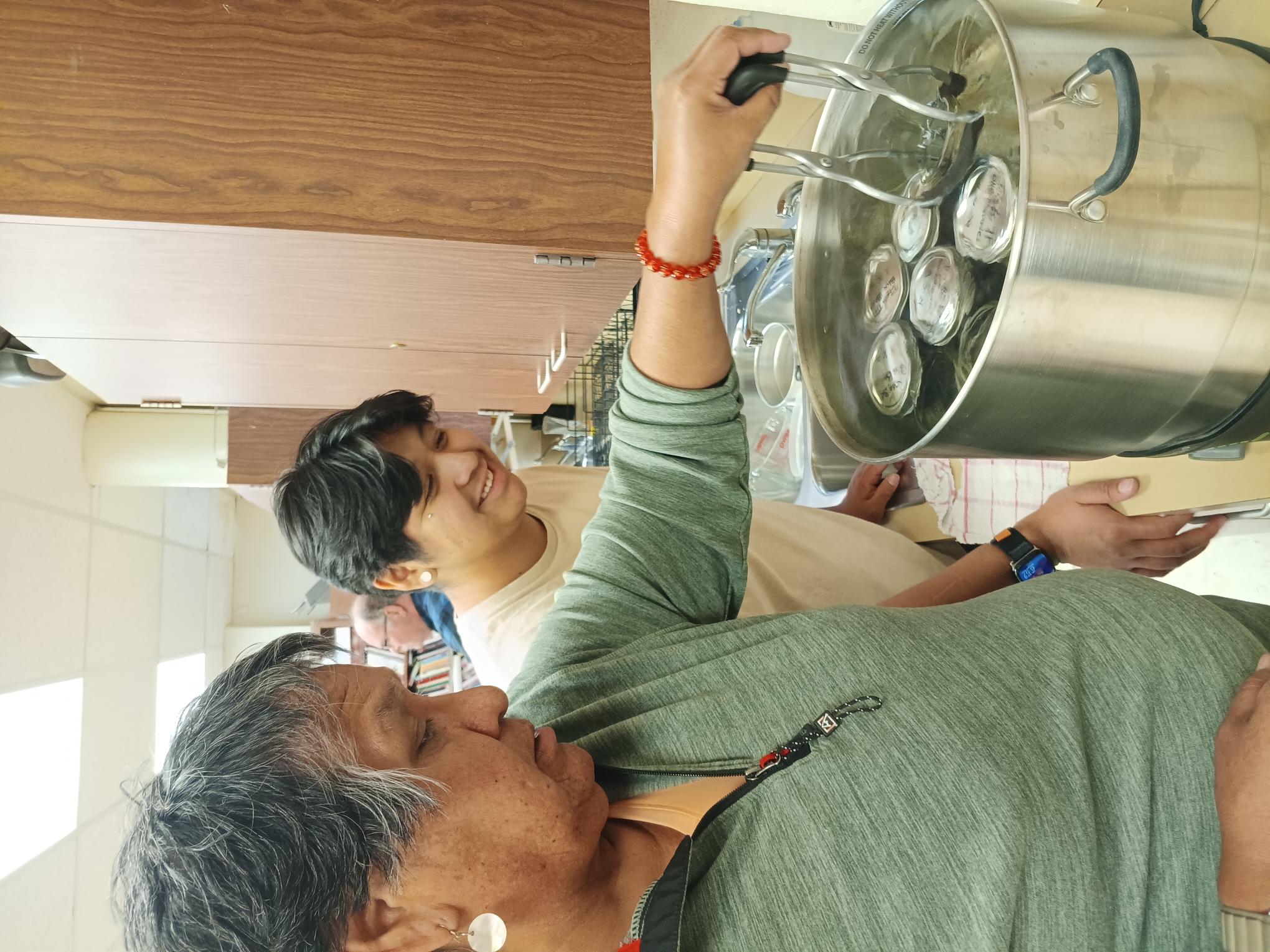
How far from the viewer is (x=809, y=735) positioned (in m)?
0.71

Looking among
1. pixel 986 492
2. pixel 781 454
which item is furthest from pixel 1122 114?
pixel 781 454

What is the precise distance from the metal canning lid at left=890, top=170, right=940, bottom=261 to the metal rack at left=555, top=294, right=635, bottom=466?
1418 mm

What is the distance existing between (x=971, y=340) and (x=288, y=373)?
1.44 m

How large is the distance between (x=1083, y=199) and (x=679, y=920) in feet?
2.00

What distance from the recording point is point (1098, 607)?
2.48 ft

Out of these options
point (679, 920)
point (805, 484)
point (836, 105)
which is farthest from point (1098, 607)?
point (805, 484)

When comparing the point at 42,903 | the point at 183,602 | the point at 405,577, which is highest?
the point at 405,577

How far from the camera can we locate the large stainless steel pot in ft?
2.12

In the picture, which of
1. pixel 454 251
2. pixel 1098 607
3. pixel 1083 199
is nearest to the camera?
pixel 1083 199

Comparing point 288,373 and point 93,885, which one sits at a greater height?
point 288,373

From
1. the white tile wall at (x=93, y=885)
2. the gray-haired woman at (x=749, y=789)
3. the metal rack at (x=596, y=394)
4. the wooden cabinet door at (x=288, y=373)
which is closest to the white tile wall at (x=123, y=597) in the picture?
the white tile wall at (x=93, y=885)

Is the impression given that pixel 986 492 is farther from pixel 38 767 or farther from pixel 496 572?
pixel 38 767

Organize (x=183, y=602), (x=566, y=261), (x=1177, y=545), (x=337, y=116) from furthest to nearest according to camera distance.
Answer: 1. (x=183, y=602)
2. (x=566, y=261)
3. (x=337, y=116)
4. (x=1177, y=545)

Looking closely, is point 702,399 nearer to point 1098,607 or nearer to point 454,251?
point 1098,607
